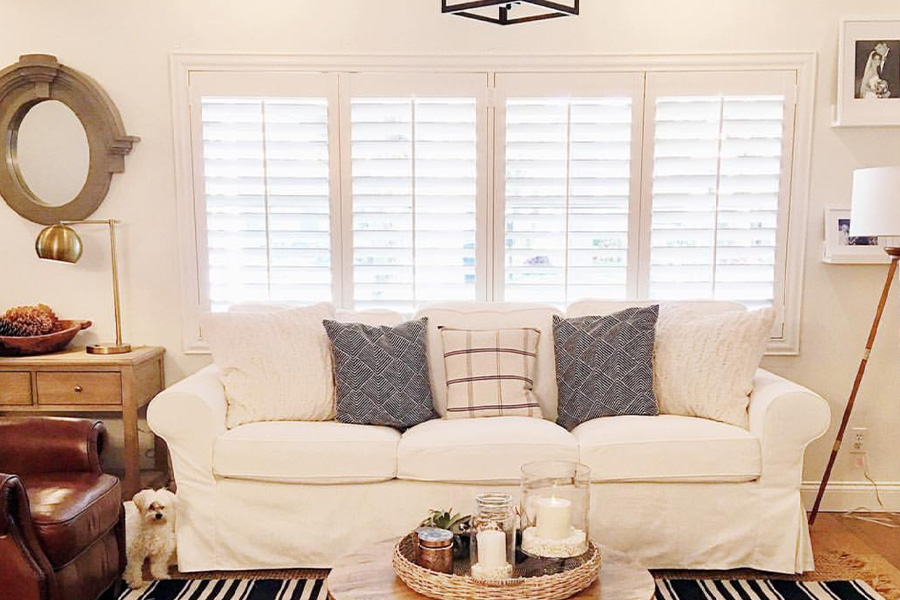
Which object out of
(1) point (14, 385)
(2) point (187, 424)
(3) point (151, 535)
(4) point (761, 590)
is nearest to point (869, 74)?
(4) point (761, 590)

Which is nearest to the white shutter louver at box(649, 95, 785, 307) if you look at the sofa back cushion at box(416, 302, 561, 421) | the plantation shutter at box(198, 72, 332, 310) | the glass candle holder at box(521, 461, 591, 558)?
the sofa back cushion at box(416, 302, 561, 421)

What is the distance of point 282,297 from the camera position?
3.55 meters

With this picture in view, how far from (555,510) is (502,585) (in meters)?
0.25

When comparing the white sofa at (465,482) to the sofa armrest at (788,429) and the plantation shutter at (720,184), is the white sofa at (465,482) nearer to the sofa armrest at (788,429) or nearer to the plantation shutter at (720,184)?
the sofa armrest at (788,429)

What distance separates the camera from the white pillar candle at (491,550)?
189cm

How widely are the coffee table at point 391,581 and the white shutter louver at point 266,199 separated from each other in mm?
1718

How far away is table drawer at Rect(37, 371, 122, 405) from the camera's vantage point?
3.18 meters

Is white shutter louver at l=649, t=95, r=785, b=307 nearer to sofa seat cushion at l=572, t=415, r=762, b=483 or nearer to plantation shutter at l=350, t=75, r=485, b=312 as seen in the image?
plantation shutter at l=350, t=75, r=485, b=312

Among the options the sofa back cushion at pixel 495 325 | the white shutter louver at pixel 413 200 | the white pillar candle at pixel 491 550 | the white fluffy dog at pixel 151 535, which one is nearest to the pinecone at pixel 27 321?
the white fluffy dog at pixel 151 535

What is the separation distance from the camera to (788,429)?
2.70 meters

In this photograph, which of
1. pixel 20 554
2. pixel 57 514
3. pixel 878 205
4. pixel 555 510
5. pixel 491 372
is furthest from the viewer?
pixel 491 372

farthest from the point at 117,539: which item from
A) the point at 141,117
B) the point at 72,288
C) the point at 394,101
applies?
the point at 394,101

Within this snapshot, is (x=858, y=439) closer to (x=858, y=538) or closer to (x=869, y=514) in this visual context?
(x=869, y=514)

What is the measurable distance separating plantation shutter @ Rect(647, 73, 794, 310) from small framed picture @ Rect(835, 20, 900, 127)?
0.24m
